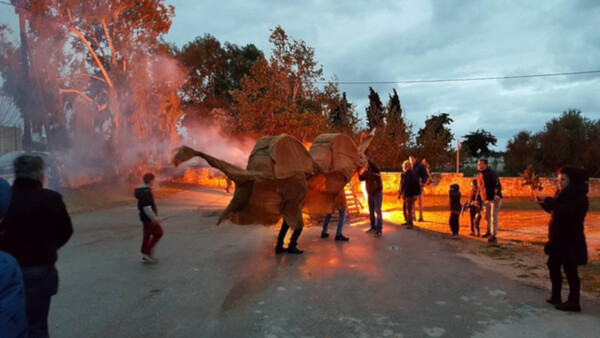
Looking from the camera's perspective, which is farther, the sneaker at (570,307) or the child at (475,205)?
the child at (475,205)

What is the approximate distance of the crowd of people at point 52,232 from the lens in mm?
2035

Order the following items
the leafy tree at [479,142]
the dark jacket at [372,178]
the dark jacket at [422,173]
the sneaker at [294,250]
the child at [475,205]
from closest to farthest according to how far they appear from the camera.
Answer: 1. the sneaker at [294,250]
2. the child at [475,205]
3. the dark jacket at [372,178]
4. the dark jacket at [422,173]
5. the leafy tree at [479,142]

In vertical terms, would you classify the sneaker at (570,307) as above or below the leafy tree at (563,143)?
below

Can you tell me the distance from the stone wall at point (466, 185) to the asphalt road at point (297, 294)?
13.7 m

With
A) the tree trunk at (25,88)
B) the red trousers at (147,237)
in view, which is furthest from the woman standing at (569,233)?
the tree trunk at (25,88)

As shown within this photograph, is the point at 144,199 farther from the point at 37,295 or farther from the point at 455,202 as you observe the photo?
the point at 455,202

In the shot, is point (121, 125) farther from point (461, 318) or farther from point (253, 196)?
point (461, 318)

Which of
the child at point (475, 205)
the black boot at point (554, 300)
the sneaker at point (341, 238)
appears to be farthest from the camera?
the child at point (475, 205)

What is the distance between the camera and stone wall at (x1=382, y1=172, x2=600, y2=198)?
1956 centimetres

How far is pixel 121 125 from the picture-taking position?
2372 centimetres

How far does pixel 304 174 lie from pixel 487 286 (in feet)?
11.9

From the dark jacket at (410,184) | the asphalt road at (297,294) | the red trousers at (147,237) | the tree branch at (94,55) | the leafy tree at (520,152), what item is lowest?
the asphalt road at (297,294)

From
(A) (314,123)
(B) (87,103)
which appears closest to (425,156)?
(A) (314,123)

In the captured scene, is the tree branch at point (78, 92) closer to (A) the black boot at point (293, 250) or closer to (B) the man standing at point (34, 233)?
(A) the black boot at point (293, 250)
